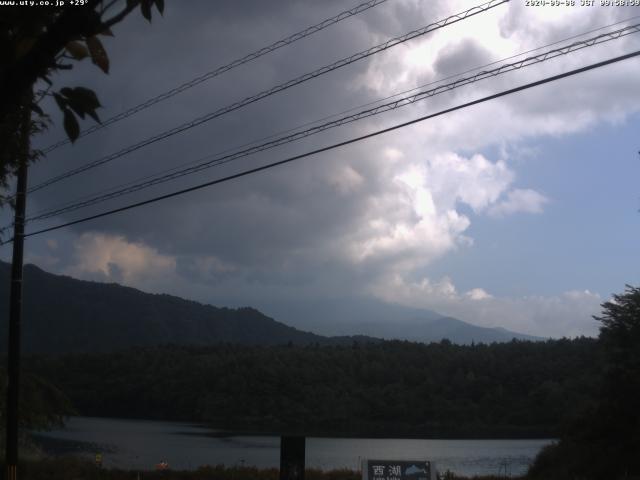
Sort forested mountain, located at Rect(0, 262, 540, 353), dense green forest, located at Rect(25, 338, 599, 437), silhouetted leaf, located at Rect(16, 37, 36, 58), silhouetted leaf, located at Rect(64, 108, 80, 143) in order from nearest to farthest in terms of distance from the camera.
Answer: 1. silhouetted leaf, located at Rect(16, 37, 36, 58)
2. silhouetted leaf, located at Rect(64, 108, 80, 143)
3. dense green forest, located at Rect(25, 338, 599, 437)
4. forested mountain, located at Rect(0, 262, 540, 353)

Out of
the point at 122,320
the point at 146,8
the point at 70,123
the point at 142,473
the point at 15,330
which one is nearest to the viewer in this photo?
the point at 70,123

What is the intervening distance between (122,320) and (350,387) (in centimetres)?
10467

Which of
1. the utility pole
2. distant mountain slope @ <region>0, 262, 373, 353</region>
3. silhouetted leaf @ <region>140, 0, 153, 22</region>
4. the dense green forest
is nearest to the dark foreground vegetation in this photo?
the dense green forest

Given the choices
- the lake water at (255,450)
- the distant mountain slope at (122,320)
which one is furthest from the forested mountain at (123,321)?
the lake water at (255,450)

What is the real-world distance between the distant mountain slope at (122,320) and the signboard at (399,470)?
12451 cm

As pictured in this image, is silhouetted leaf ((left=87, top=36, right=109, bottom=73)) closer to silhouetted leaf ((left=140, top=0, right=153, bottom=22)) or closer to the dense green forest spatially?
silhouetted leaf ((left=140, top=0, right=153, bottom=22))

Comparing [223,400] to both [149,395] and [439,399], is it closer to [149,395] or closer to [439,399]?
[149,395]

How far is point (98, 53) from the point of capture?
11.9ft

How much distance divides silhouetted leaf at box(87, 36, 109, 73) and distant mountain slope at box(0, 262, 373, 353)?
440 feet

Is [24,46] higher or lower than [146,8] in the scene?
lower

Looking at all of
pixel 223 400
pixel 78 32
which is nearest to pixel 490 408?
pixel 223 400

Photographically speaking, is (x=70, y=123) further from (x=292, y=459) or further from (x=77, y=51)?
(x=292, y=459)

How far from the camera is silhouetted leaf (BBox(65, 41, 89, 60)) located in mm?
3641

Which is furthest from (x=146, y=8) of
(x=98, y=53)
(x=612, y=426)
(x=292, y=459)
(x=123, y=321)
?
(x=123, y=321)
